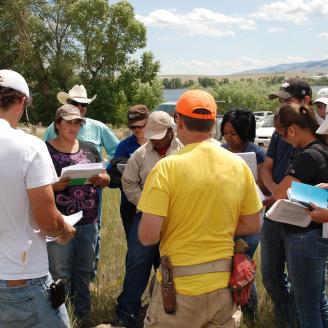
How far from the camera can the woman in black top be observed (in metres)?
3.13

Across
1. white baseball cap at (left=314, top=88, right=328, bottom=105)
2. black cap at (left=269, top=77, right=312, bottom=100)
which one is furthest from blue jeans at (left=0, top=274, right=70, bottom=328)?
white baseball cap at (left=314, top=88, right=328, bottom=105)

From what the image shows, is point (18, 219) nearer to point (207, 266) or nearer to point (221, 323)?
point (207, 266)

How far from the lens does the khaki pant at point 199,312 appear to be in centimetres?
260

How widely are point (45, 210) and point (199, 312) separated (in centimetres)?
94

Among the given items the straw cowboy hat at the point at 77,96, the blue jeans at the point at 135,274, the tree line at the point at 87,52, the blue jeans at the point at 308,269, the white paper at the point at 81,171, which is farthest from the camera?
the tree line at the point at 87,52

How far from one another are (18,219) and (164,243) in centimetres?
76

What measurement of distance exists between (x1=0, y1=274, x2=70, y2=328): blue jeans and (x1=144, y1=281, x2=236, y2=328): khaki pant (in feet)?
1.82

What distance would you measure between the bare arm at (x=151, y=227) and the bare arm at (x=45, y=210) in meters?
0.42

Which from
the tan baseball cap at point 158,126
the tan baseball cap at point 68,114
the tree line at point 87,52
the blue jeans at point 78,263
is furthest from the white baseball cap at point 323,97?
the tree line at point 87,52

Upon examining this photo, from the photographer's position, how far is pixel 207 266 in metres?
2.61

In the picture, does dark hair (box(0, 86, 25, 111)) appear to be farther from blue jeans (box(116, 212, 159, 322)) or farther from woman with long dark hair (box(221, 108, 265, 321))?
woman with long dark hair (box(221, 108, 265, 321))

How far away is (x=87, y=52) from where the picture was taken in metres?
40.4

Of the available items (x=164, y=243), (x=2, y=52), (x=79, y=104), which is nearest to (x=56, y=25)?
(x=2, y=52)

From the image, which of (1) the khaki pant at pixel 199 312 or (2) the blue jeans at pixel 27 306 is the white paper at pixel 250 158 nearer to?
(1) the khaki pant at pixel 199 312
